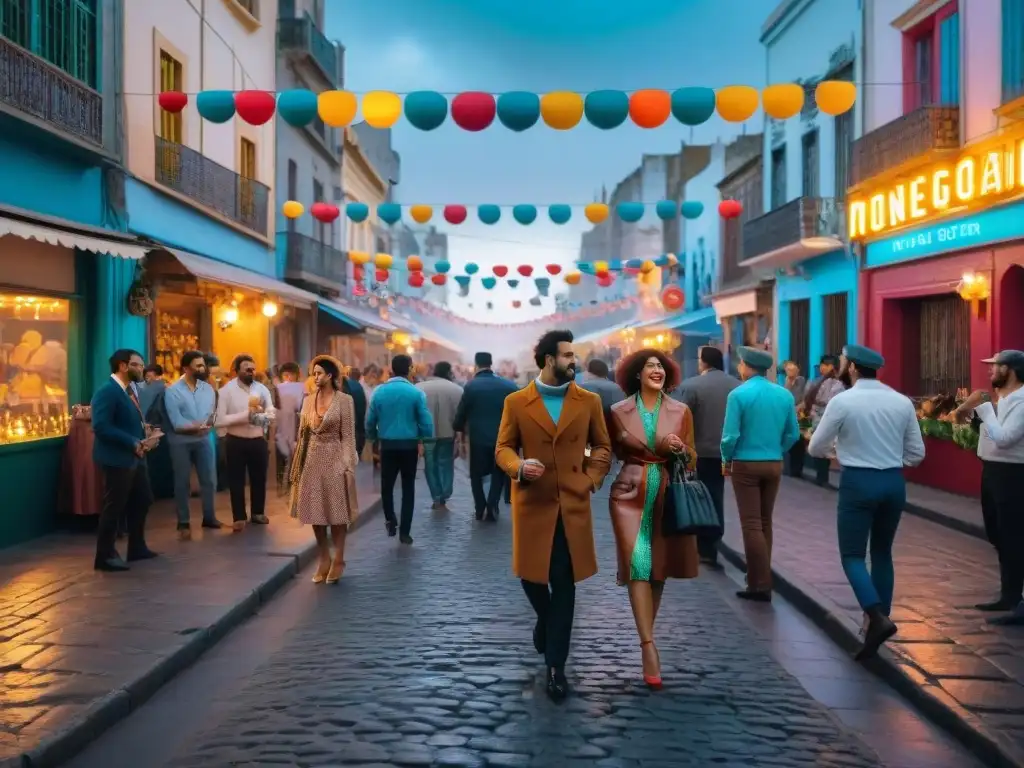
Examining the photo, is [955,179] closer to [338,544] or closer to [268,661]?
[338,544]

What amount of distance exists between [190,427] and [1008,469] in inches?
289

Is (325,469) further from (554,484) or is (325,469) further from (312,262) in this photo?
(312,262)

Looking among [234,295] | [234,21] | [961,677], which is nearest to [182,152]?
[234,295]

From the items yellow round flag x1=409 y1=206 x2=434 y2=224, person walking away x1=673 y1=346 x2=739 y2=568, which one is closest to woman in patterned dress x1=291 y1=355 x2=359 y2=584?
person walking away x1=673 y1=346 x2=739 y2=568

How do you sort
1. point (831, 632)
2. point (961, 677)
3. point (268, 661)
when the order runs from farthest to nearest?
point (831, 632) < point (268, 661) < point (961, 677)

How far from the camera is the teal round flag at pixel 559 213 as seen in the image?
771 inches

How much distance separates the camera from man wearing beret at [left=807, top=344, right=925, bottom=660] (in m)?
6.22

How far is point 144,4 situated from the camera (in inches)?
566

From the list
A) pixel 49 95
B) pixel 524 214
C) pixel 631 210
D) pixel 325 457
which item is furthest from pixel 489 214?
pixel 325 457

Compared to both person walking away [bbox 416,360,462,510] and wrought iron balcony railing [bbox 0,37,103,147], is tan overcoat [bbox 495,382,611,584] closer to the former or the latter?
wrought iron balcony railing [bbox 0,37,103,147]

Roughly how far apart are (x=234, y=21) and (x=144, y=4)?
5.31m

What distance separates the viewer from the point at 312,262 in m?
24.7

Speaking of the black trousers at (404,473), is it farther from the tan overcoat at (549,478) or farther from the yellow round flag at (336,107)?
the tan overcoat at (549,478)

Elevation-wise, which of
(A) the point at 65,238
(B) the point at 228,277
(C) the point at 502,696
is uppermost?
(B) the point at 228,277
